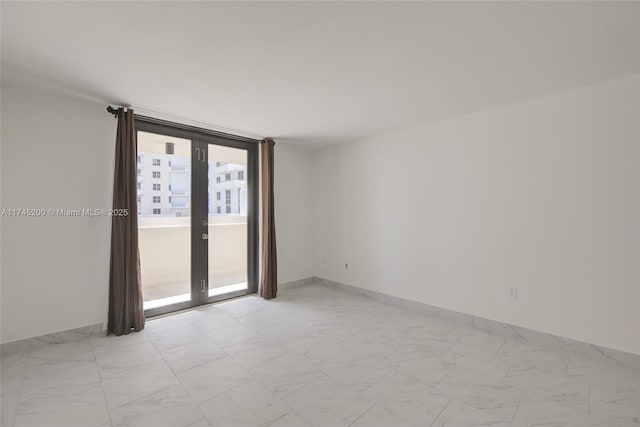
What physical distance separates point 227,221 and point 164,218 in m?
0.90

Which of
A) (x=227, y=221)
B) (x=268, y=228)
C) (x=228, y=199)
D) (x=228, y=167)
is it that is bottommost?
(x=268, y=228)

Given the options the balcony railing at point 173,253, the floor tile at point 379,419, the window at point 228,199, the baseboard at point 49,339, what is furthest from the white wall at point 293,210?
the floor tile at point 379,419

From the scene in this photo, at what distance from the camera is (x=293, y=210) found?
511cm

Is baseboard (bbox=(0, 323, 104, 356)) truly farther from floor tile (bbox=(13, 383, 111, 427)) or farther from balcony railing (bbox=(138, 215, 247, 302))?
floor tile (bbox=(13, 383, 111, 427))

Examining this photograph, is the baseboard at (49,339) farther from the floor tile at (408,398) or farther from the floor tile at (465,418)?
the floor tile at (465,418)

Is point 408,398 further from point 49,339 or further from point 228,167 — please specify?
point 228,167

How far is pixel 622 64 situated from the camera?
7.41 ft

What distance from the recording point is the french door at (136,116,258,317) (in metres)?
3.69

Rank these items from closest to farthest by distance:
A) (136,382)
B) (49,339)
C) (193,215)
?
(136,382) → (49,339) → (193,215)

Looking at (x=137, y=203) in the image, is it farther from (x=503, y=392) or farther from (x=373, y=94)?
(x=503, y=392)

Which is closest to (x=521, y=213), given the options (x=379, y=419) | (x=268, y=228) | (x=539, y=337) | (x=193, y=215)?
(x=539, y=337)

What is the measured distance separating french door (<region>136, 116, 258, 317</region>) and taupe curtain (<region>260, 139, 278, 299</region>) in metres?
0.23

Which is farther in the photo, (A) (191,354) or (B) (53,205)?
(B) (53,205)

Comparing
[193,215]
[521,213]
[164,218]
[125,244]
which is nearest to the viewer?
[521,213]
